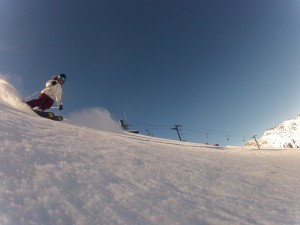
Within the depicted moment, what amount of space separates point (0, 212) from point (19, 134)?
8.94 ft

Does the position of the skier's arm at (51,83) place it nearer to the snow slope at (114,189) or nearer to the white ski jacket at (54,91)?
the white ski jacket at (54,91)

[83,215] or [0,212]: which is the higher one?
[0,212]

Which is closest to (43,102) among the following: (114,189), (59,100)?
(59,100)

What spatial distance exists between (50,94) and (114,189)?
12231mm

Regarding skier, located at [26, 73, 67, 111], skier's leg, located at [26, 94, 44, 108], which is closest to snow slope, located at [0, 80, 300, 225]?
skier's leg, located at [26, 94, 44, 108]

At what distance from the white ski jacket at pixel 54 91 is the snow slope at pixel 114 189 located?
29.9 ft

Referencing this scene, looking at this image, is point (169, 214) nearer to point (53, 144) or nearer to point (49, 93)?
point (53, 144)

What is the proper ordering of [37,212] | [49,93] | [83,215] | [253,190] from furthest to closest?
[49,93], [253,190], [83,215], [37,212]

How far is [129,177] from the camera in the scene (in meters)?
4.14

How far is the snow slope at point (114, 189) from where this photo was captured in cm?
277

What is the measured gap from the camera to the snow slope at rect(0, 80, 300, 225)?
109 inches

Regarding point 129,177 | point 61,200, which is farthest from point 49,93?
point 61,200

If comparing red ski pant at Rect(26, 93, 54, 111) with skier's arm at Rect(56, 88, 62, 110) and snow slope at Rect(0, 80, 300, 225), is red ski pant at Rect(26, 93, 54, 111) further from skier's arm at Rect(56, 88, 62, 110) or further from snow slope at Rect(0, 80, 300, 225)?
snow slope at Rect(0, 80, 300, 225)

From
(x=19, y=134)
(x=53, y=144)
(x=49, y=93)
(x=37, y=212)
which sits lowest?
(x=37, y=212)
